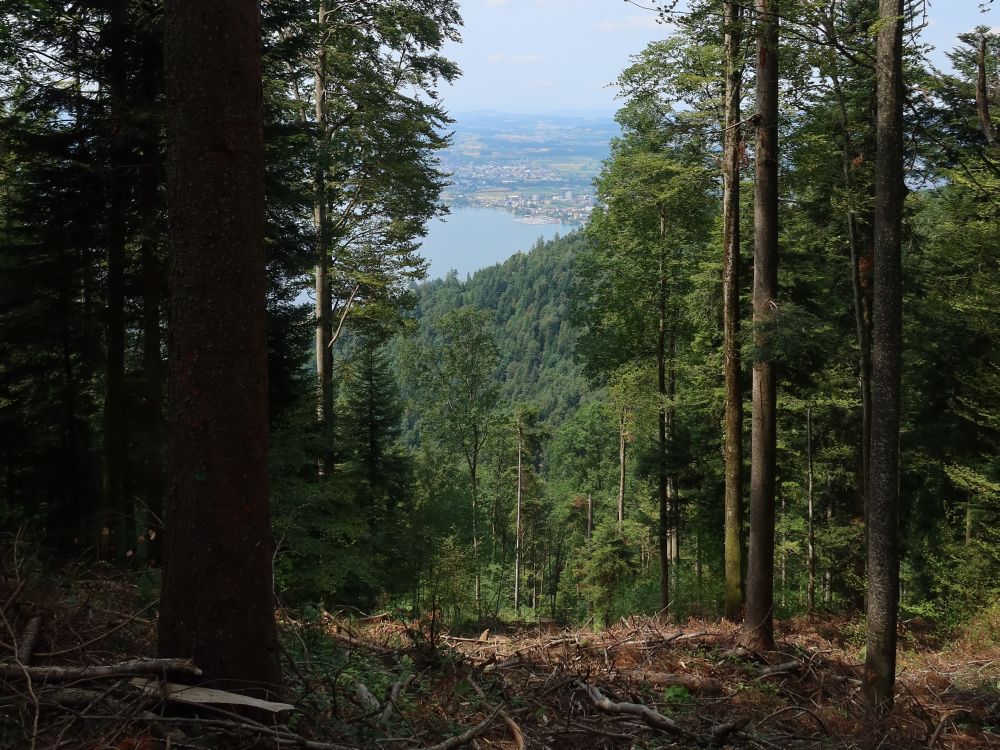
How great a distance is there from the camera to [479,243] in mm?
179875

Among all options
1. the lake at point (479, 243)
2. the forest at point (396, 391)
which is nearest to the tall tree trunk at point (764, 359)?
the forest at point (396, 391)

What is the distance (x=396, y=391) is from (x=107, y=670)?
696 inches

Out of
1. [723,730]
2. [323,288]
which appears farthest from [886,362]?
[323,288]

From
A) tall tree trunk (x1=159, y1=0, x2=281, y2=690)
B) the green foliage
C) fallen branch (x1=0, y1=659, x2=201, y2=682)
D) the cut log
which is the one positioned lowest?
the green foliage

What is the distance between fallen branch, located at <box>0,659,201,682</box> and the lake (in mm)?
139523

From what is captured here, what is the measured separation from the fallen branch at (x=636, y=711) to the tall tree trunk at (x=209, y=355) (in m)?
2.48

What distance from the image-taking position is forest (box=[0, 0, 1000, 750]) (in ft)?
9.93

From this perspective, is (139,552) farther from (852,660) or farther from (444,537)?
(444,537)

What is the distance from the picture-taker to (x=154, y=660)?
9.58 feet

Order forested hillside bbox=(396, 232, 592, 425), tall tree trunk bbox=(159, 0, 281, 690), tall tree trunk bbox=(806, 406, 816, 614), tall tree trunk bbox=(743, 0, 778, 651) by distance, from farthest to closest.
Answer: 1. forested hillside bbox=(396, 232, 592, 425)
2. tall tree trunk bbox=(806, 406, 816, 614)
3. tall tree trunk bbox=(743, 0, 778, 651)
4. tall tree trunk bbox=(159, 0, 281, 690)

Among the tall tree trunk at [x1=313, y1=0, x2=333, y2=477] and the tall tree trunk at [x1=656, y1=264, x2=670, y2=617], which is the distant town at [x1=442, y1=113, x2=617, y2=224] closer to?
the tall tree trunk at [x1=656, y1=264, x2=670, y2=617]

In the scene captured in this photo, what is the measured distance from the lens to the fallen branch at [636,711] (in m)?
4.15

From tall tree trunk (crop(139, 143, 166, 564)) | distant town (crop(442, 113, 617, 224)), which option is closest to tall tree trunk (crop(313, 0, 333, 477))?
tall tree trunk (crop(139, 143, 166, 564))

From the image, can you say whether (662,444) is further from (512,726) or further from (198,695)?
(198,695)
